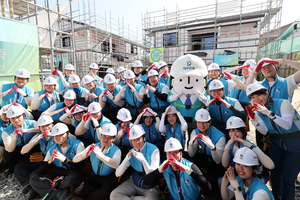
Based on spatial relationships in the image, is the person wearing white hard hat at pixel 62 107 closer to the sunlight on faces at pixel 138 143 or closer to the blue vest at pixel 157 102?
the blue vest at pixel 157 102

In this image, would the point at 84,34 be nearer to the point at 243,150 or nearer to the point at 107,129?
the point at 107,129

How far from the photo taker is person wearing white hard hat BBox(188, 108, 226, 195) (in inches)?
115

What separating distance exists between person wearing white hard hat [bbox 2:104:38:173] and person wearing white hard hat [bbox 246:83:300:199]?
187 inches

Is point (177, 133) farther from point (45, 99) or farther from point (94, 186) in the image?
point (45, 99)

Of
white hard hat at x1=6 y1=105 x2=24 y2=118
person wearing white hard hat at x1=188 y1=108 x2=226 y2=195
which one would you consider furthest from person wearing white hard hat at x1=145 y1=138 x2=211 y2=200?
white hard hat at x1=6 y1=105 x2=24 y2=118

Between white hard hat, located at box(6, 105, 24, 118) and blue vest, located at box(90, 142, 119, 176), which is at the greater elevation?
white hard hat, located at box(6, 105, 24, 118)

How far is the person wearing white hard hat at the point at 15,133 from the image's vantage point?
147 inches

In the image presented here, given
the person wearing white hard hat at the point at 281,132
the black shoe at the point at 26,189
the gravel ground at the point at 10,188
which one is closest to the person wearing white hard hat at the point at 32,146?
the black shoe at the point at 26,189

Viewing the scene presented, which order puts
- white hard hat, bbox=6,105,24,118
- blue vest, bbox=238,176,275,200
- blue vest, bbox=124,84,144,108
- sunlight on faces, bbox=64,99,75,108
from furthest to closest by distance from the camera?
blue vest, bbox=124,84,144,108, sunlight on faces, bbox=64,99,75,108, white hard hat, bbox=6,105,24,118, blue vest, bbox=238,176,275,200

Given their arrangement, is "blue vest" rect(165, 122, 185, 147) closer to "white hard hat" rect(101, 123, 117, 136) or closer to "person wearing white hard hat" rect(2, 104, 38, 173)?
"white hard hat" rect(101, 123, 117, 136)

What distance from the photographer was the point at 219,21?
1380cm

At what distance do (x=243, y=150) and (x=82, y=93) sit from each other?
14.0ft

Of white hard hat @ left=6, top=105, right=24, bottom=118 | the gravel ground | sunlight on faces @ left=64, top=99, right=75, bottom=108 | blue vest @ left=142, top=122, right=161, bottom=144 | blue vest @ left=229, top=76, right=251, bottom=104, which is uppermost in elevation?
blue vest @ left=229, top=76, right=251, bottom=104

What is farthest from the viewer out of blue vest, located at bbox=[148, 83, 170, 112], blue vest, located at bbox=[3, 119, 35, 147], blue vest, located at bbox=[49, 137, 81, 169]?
blue vest, located at bbox=[148, 83, 170, 112]
